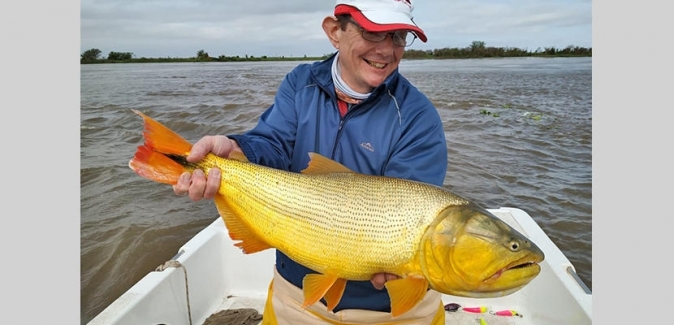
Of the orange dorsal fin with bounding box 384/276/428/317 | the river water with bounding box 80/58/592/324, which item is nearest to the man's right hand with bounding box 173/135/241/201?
the orange dorsal fin with bounding box 384/276/428/317

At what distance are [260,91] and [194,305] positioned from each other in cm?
2161

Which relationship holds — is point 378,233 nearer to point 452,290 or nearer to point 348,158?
point 452,290

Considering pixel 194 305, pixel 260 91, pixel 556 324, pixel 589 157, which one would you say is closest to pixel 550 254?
pixel 556 324

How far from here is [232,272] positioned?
5633mm

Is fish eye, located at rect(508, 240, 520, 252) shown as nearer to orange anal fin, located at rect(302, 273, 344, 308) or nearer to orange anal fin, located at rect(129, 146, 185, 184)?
orange anal fin, located at rect(302, 273, 344, 308)

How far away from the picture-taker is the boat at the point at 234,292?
165 inches

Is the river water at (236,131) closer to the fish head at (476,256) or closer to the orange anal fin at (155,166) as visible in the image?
the orange anal fin at (155,166)

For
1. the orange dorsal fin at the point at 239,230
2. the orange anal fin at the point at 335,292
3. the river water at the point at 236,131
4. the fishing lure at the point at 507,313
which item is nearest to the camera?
the orange anal fin at the point at 335,292

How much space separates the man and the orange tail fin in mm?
117

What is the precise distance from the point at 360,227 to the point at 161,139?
3.74 feet

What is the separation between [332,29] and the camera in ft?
10.0

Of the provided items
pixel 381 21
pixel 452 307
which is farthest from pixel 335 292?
pixel 452 307

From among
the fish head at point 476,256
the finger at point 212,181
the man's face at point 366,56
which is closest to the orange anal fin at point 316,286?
the fish head at point 476,256

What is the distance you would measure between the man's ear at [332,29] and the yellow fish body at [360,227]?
0.86 metres
